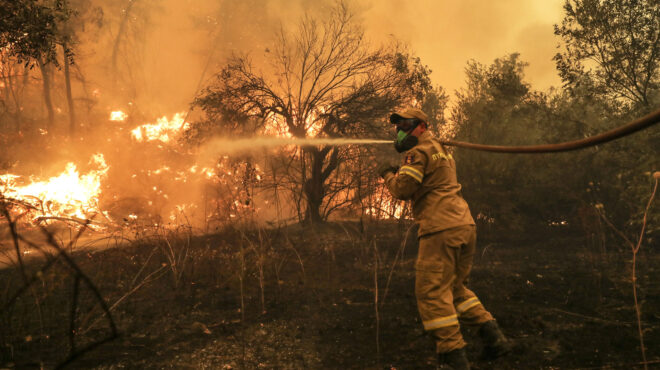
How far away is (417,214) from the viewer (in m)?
3.71

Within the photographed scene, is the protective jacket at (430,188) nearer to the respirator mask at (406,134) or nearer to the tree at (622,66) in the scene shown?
the respirator mask at (406,134)

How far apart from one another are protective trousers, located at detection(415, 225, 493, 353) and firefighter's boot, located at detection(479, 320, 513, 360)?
0.20 ft

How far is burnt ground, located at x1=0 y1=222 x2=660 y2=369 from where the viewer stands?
3.81 metres

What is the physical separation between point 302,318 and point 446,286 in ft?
7.24

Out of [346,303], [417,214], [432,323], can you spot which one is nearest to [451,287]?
[432,323]

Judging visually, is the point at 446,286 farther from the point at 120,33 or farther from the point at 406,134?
the point at 120,33

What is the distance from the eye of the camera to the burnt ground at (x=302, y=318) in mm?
3814

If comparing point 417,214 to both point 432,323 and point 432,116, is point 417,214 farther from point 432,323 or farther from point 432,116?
point 432,116

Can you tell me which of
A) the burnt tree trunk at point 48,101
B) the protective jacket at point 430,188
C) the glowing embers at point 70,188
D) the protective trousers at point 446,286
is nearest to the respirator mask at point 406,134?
the protective jacket at point 430,188

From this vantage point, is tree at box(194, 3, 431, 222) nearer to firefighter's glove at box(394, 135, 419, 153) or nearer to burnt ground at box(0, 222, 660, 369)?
burnt ground at box(0, 222, 660, 369)

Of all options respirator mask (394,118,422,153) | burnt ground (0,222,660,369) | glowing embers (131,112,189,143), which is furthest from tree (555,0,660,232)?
glowing embers (131,112,189,143)

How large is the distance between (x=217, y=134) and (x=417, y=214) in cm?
1003

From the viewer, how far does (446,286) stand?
3385mm

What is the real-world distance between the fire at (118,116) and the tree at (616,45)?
17.8 m
